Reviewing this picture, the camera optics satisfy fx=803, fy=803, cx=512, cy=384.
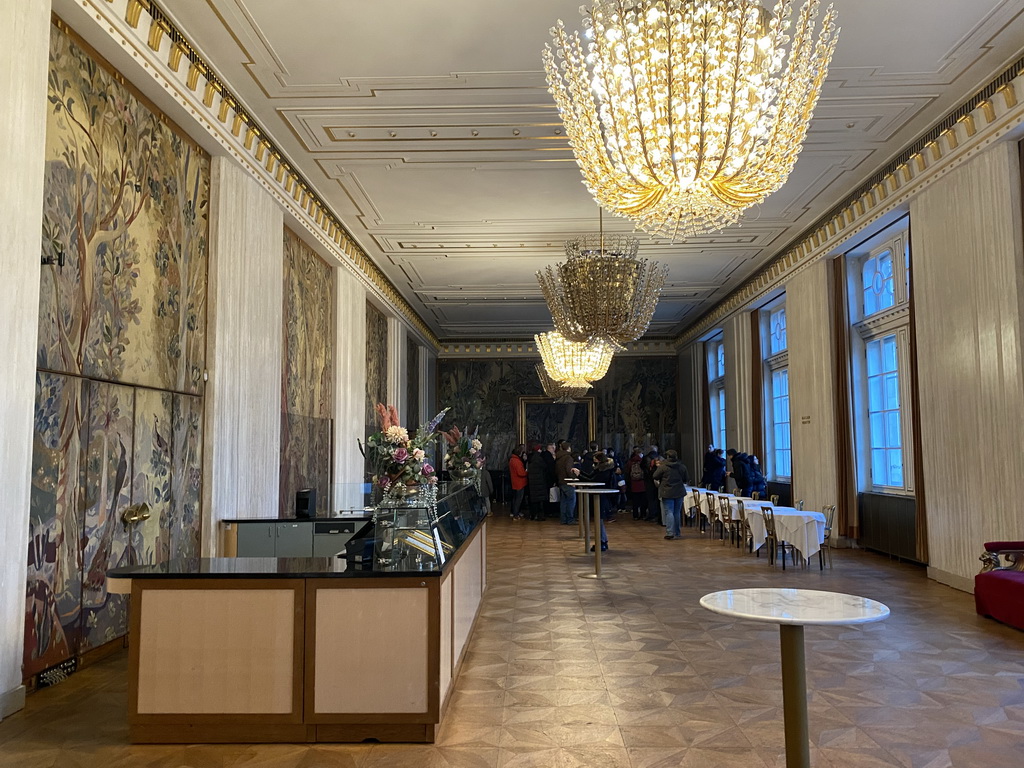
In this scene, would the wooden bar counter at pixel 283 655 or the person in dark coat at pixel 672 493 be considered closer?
the wooden bar counter at pixel 283 655

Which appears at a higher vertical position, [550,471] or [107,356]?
[107,356]

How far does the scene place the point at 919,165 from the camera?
966cm

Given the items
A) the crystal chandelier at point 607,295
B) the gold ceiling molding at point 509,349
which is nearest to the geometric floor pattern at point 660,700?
the crystal chandelier at point 607,295

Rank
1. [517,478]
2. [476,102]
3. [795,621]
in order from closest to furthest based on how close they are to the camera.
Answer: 1. [795,621]
2. [476,102]
3. [517,478]

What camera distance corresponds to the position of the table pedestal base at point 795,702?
3.30 meters

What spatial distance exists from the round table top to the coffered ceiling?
512 cm

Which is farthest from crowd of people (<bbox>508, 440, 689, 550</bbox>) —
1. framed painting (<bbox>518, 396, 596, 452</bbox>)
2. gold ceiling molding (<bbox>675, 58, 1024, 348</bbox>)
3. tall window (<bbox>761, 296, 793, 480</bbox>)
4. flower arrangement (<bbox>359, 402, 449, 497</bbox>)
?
flower arrangement (<bbox>359, 402, 449, 497</bbox>)

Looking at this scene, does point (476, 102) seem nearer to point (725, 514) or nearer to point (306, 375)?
point (306, 375)

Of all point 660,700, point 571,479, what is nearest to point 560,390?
point 571,479

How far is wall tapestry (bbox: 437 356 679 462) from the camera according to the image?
25.0 m

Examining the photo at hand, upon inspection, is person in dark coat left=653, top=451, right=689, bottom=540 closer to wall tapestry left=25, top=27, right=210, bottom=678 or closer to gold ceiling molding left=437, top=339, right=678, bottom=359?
wall tapestry left=25, top=27, right=210, bottom=678

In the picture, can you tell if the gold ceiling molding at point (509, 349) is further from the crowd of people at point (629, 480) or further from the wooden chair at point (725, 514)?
the wooden chair at point (725, 514)

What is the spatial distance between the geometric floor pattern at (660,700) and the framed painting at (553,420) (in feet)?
53.7

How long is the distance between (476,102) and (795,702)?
22.5 feet
